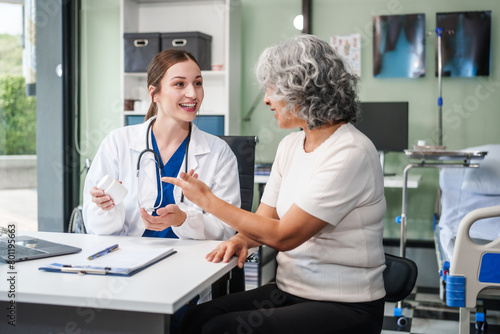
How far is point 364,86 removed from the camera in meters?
3.87

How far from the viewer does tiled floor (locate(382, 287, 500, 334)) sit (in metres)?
2.84

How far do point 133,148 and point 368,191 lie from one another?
2.79ft

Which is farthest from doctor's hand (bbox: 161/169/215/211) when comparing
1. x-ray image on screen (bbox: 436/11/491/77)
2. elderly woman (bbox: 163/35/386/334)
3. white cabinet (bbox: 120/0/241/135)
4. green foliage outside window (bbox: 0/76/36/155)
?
x-ray image on screen (bbox: 436/11/491/77)

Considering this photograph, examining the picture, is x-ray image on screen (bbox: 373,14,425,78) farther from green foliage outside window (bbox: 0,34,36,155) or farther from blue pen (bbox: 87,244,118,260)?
blue pen (bbox: 87,244,118,260)

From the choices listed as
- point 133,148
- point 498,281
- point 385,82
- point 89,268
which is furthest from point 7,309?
point 385,82

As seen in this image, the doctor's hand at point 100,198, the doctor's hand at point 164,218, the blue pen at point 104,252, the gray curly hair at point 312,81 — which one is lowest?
the blue pen at point 104,252

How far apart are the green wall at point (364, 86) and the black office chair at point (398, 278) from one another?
2310mm

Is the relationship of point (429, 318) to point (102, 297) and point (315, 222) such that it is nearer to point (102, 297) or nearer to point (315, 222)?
point (315, 222)

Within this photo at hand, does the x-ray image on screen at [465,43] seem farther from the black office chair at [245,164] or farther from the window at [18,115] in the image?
the window at [18,115]

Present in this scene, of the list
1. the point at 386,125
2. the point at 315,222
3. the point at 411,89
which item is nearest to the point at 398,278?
the point at 315,222

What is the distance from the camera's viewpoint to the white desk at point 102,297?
1097 millimetres

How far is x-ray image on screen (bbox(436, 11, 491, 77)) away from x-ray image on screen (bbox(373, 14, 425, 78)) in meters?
0.13

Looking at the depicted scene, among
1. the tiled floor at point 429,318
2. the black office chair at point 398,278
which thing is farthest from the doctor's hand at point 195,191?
the tiled floor at point 429,318

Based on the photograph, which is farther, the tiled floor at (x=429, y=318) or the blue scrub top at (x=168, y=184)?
the tiled floor at (x=429, y=318)
